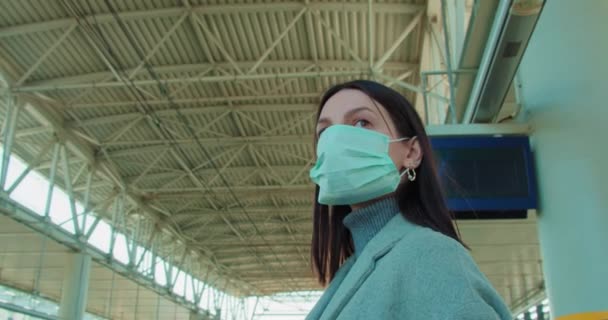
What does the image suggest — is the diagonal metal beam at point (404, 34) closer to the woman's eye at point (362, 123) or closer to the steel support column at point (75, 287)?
the steel support column at point (75, 287)

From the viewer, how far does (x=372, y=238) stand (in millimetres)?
1762

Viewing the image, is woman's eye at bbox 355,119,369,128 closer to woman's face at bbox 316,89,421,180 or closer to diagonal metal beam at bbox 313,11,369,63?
woman's face at bbox 316,89,421,180

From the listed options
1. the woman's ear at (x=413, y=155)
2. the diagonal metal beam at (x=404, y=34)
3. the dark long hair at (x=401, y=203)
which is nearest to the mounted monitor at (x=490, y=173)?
the dark long hair at (x=401, y=203)

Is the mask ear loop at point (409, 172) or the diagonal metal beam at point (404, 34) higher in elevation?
the diagonal metal beam at point (404, 34)

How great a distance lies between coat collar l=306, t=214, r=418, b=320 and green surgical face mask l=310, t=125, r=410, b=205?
17 centimetres

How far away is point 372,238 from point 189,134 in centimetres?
2189

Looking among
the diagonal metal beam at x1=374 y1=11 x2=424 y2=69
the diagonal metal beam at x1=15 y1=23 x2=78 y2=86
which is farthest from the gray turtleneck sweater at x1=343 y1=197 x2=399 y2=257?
the diagonal metal beam at x1=15 y1=23 x2=78 y2=86

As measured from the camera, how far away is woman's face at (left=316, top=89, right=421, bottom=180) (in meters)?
1.99

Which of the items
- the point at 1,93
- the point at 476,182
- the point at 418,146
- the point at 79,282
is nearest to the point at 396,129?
the point at 418,146

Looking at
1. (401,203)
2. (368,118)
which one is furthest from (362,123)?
(401,203)

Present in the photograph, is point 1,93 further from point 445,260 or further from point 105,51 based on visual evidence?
point 445,260

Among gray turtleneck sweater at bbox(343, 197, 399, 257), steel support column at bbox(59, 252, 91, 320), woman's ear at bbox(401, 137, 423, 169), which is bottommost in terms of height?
gray turtleneck sweater at bbox(343, 197, 399, 257)

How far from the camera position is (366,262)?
1.60m

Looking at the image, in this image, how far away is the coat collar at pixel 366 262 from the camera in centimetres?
157
